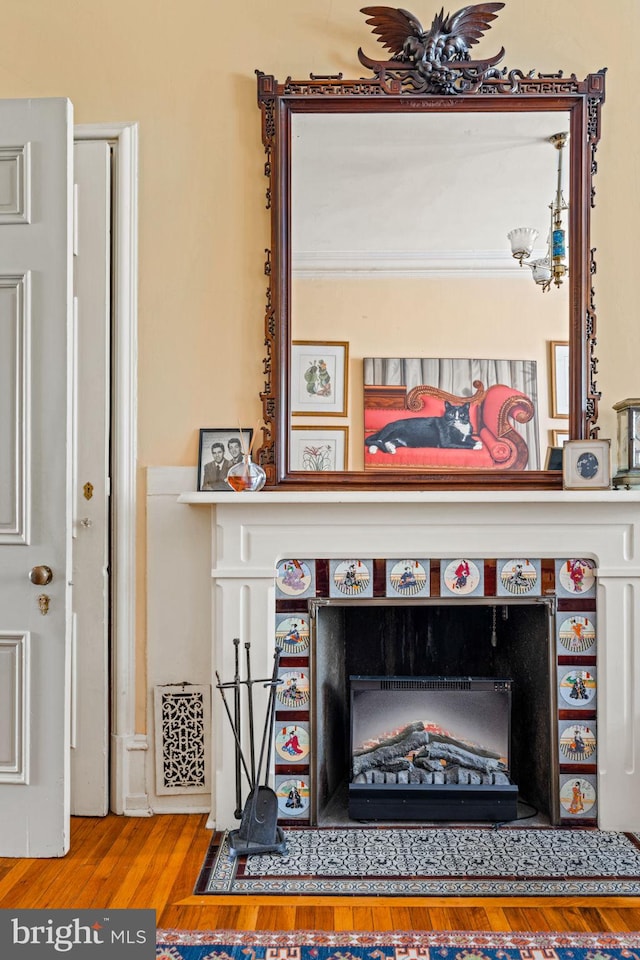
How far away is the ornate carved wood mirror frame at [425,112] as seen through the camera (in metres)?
2.67

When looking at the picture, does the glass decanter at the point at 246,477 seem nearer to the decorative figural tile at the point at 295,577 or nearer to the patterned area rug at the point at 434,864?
the decorative figural tile at the point at 295,577

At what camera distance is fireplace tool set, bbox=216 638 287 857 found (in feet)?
7.77

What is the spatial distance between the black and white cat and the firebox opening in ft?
1.88

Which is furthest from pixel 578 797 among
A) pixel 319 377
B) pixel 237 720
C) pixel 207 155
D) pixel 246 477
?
pixel 207 155

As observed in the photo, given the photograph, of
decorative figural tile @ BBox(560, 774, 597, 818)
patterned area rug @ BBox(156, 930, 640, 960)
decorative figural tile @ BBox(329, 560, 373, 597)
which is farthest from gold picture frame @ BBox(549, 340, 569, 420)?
patterned area rug @ BBox(156, 930, 640, 960)

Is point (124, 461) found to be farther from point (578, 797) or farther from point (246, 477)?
point (578, 797)

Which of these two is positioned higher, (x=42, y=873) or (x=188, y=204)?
(x=188, y=204)

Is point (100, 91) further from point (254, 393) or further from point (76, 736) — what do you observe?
point (76, 736)

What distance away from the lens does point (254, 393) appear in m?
2.73

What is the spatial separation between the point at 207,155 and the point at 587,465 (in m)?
1.72

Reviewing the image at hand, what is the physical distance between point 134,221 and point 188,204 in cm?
20

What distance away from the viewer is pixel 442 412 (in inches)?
106

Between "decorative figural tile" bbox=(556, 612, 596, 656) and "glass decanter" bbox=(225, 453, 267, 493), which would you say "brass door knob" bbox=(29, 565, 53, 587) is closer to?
"glass decanter" bbox=(225, 453, 267, 493)

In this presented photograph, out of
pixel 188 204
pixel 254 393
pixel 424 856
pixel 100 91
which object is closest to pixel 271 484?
pixel 254 393
